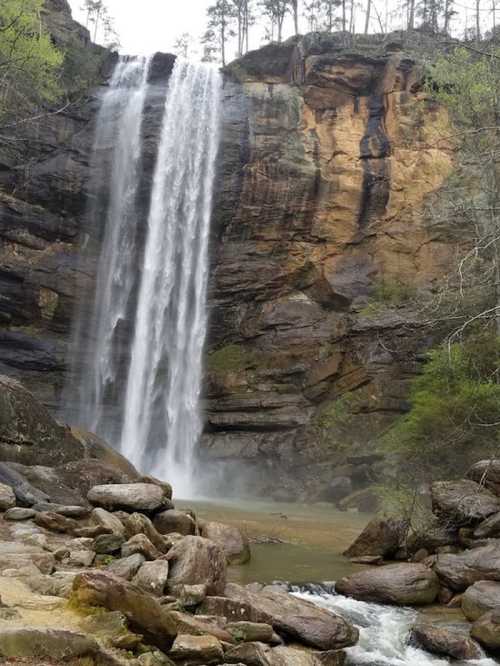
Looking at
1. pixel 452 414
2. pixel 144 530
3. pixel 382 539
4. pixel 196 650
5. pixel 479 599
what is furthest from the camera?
pixel 452 414

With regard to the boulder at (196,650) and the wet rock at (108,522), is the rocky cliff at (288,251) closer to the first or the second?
the wet rock at (108,522)

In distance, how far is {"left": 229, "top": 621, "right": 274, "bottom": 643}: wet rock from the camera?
5659 millimetres

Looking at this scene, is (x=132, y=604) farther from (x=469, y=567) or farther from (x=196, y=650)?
(x=469, y=567)

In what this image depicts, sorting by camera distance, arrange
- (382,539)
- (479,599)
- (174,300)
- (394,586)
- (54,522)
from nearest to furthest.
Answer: (479,599), (54,522), (394,586), (382,539), (174,300)

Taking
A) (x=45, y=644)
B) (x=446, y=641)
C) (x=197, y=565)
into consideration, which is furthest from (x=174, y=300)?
(x=45, y=644)

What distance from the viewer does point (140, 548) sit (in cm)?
677

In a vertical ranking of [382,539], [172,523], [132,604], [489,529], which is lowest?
[382,539]

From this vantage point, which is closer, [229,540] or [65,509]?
[65,509]

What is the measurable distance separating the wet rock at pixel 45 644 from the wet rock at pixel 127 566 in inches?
82.7

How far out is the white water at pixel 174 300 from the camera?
2448cm

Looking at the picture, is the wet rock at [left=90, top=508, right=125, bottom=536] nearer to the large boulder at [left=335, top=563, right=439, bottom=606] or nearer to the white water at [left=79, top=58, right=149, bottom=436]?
the large boulder at [left=335, top=563, right=439, bottom=606]

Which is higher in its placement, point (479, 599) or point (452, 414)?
point (452, 414)

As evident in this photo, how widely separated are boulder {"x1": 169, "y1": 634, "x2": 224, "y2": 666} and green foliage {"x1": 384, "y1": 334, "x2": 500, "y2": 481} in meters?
11.2

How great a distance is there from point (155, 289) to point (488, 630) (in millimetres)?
21728
